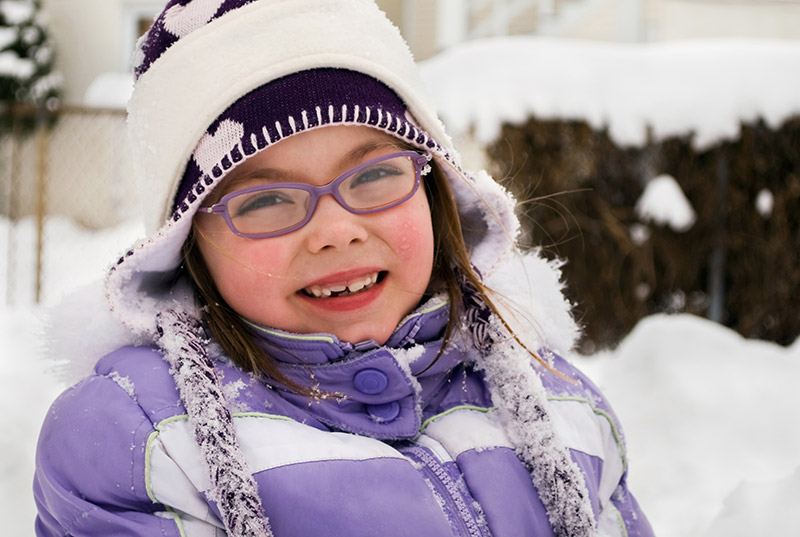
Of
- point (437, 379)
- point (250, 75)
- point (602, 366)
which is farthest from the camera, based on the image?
point (602, 366)

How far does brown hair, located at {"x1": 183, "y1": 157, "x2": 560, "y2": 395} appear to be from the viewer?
1.41 meters

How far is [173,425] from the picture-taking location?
1.23 meters

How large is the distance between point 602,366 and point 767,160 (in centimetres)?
232

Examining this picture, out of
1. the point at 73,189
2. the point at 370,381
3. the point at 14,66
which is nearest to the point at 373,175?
the point at 370,381

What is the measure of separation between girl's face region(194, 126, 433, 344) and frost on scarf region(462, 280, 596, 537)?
0.21 meters

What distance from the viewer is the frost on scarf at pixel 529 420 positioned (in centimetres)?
138

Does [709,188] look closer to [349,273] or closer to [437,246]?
[437,246]

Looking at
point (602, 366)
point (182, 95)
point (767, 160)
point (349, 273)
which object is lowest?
point (602, 366)

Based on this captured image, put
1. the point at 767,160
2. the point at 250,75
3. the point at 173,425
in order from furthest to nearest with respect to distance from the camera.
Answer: the point at 767,160, the point at 250,75, the point at 173,425

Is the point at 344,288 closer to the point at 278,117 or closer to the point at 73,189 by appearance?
the point at 278,117

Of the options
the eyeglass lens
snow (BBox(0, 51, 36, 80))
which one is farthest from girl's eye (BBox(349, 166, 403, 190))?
snow (BBox(0, 51, 36, 80))

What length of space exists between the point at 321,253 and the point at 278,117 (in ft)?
0.84

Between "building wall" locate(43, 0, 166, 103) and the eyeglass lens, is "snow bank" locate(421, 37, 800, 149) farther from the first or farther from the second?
"building wall" locate(43, 0, 166, 103)

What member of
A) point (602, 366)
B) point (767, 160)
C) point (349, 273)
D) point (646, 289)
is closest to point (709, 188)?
point (767, 160)
